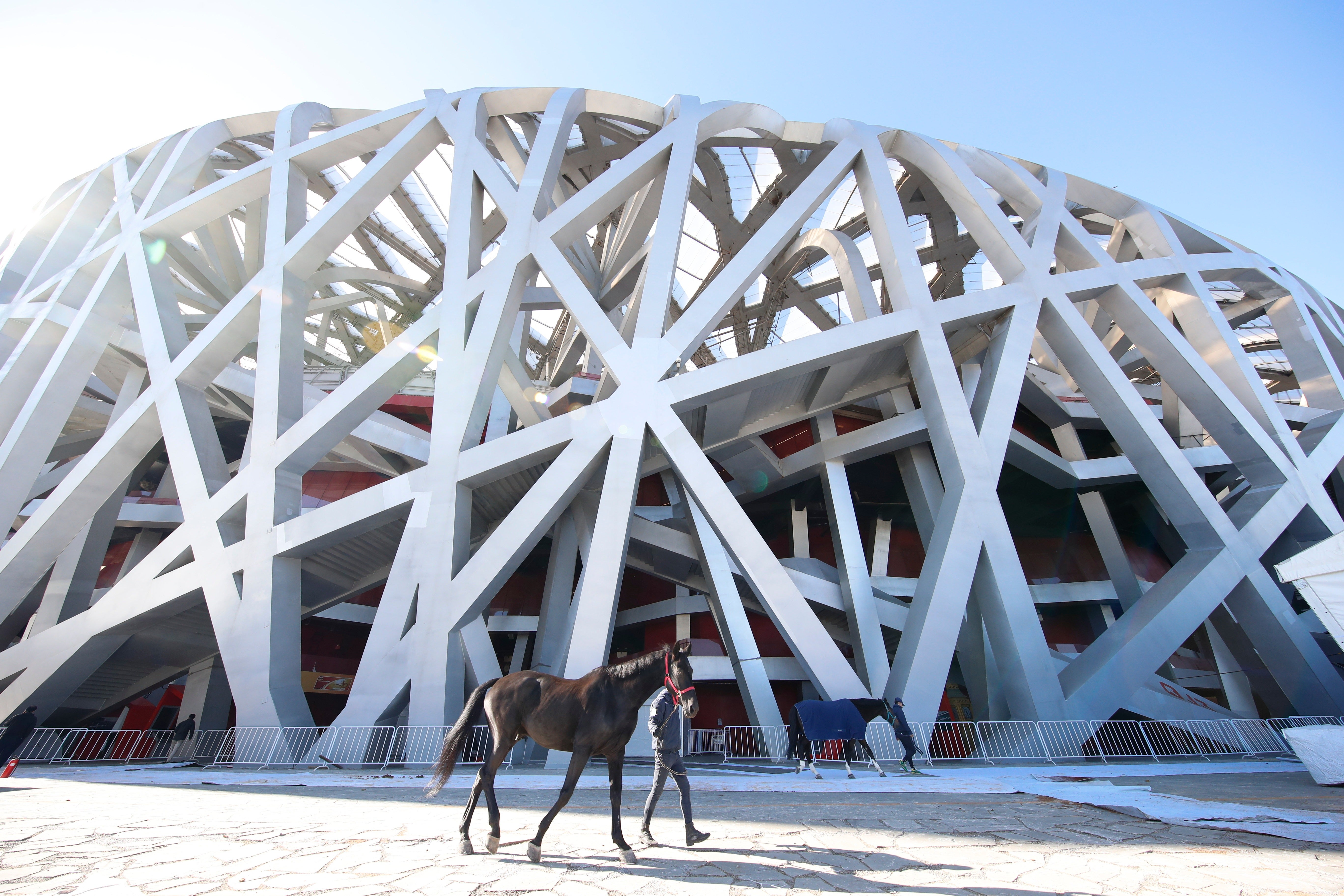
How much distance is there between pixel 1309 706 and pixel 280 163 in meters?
26.8

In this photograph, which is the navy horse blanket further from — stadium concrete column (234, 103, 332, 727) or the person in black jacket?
the person in black jacket

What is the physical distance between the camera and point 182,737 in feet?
53.8

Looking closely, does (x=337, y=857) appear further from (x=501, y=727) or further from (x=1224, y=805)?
(x=1224, y=805)

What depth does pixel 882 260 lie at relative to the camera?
1466cm

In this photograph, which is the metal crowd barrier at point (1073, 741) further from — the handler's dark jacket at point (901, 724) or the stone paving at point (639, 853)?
the stone paving at point (639, 853)

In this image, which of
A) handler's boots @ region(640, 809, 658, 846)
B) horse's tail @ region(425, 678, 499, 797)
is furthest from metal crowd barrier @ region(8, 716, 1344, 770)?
handler's boots @ region(640, 809, 658, 846)

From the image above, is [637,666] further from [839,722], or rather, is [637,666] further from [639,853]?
[839,722]

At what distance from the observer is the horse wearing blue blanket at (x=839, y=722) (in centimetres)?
878

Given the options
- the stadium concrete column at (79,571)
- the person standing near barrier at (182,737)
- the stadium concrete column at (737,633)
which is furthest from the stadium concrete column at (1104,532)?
the stadium concrete column at (79,571)

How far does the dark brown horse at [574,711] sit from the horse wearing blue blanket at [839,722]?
17.0 ft

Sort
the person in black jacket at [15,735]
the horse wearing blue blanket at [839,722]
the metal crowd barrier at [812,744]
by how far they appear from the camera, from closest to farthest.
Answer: the person in black jacket at [15,735] < the horse wearing blue blanket at [839,722] < the metal crowd barrier at [812,744]

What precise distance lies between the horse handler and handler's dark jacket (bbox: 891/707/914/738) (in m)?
5.93

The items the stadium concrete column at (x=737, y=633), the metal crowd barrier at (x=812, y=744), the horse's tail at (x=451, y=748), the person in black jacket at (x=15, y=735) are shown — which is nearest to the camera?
the horse's tail at (x=451, y=748)

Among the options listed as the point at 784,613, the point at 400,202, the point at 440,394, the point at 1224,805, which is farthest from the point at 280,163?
the point at 1224,805
